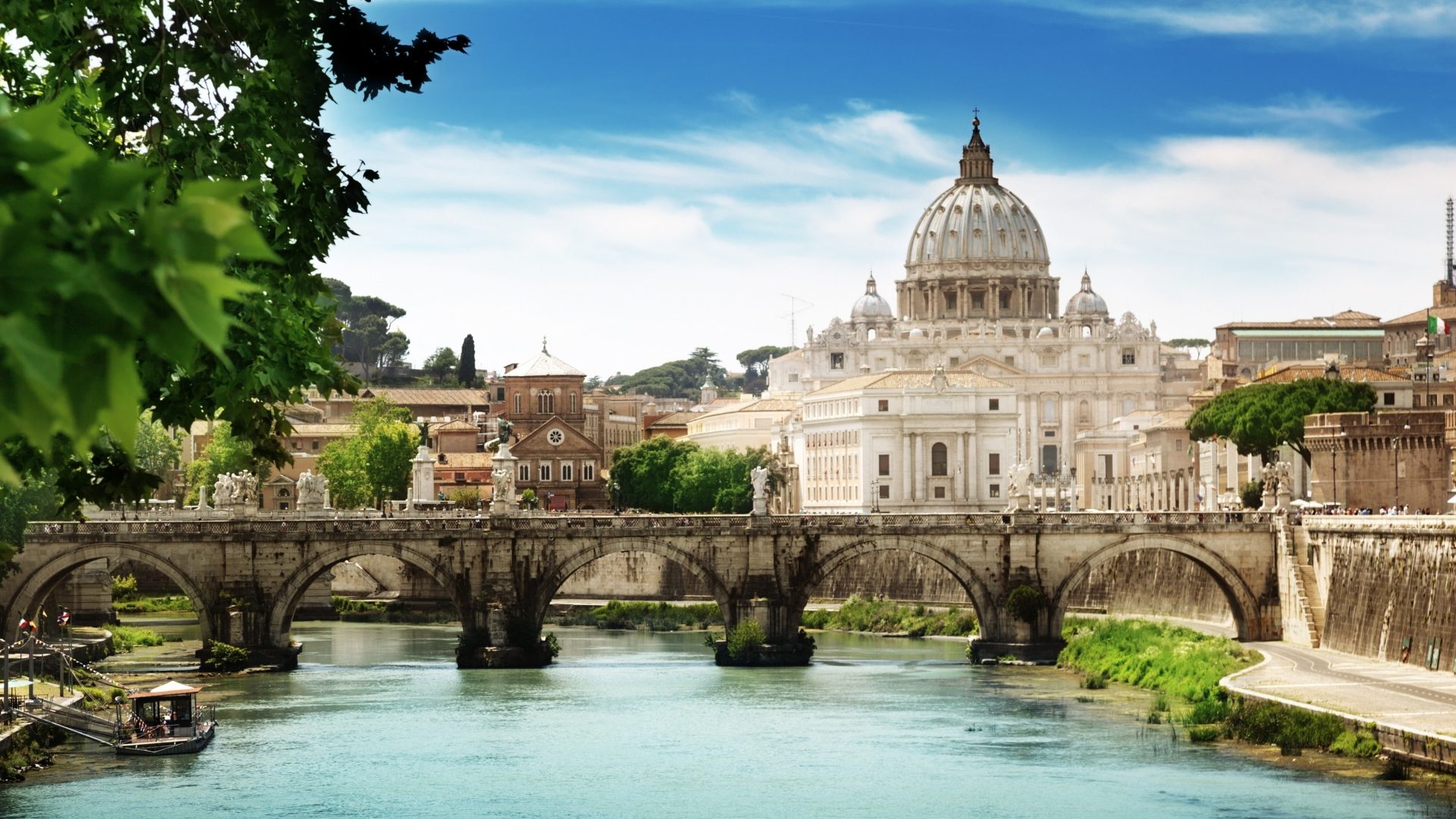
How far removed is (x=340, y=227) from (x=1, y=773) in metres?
27.3

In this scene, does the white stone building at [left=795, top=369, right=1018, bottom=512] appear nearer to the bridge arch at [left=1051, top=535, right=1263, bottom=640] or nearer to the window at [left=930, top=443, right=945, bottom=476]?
the window at [left=930, top=443, right=945, bottom=476]

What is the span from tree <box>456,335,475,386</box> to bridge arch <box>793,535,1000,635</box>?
110269 millimetres

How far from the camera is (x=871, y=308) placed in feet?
614

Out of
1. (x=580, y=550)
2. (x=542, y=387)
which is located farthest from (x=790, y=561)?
(x=542, y=387)

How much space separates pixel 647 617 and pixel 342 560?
2284cm

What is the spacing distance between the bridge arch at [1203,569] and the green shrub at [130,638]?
2809 centimetres

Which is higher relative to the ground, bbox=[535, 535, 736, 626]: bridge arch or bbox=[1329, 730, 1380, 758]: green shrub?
bbox=[535, 535, 736, 626]: bridge arch

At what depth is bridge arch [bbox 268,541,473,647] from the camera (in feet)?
216

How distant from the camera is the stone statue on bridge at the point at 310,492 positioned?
7456 centimetres

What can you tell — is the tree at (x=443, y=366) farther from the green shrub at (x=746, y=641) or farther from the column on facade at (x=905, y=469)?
the green shrub at (x=746, y=641)

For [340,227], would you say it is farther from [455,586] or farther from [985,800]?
[455,586]

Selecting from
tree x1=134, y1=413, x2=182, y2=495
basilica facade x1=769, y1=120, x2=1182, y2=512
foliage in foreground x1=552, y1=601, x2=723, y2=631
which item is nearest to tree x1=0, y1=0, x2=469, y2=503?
foliage in foreground x1=552, y1=601, x2=723, y2=631

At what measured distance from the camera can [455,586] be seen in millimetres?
67000

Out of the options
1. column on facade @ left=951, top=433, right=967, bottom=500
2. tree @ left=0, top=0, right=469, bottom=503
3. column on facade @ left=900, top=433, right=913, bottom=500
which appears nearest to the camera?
tree @ left=0, top=0, right=469, bottom=503
